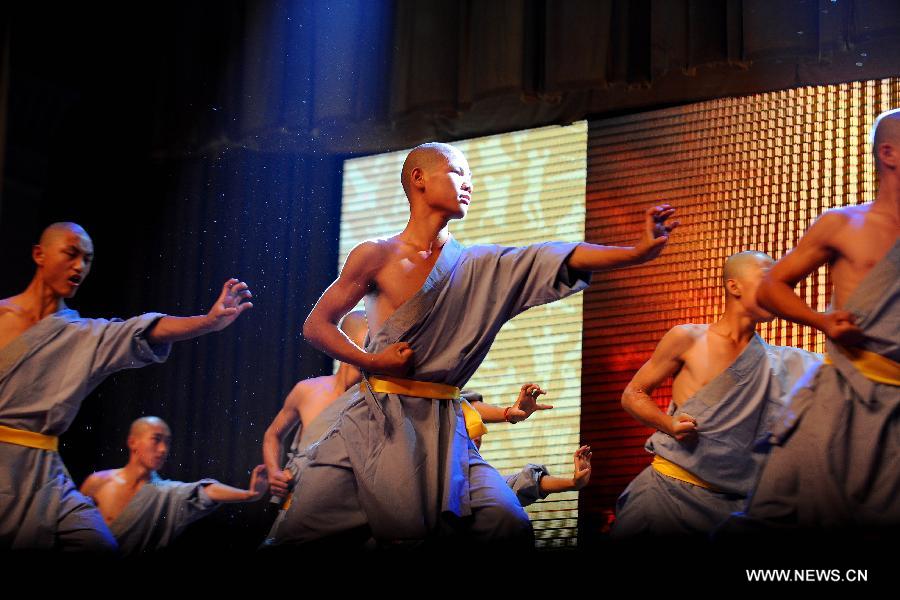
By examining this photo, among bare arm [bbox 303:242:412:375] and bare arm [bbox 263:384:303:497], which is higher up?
bare arm [bbox 303:242:412:375]

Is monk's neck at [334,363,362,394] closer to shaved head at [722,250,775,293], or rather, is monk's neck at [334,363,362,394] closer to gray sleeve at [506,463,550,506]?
gray sleeve at [506,463,550,506]

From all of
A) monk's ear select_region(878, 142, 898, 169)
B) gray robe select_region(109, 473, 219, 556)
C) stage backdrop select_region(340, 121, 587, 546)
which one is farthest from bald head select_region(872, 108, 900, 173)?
gray robe select_region(109, 473, 219, 556)

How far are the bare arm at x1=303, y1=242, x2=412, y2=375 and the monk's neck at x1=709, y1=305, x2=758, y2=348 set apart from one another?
1.55 metres

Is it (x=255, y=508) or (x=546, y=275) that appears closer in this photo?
(x=546, y=275)

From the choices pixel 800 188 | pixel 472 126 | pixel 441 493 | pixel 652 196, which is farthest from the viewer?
pixel 472 126

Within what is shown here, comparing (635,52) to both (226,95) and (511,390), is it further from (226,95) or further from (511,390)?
(226,95)

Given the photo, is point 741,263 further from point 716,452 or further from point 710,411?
point 716,452

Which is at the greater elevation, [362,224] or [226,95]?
[226,95]

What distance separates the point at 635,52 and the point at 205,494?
8.58 feet

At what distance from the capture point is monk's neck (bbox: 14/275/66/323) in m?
4.66

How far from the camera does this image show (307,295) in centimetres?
619

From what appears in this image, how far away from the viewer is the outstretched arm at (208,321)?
4.20 meters

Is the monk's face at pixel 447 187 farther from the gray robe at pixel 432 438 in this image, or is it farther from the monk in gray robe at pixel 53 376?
the monk in gray robe at pixel 53 376

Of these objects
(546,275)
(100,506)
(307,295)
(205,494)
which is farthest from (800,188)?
(100,506)
